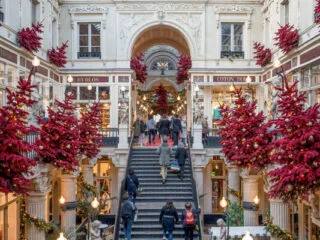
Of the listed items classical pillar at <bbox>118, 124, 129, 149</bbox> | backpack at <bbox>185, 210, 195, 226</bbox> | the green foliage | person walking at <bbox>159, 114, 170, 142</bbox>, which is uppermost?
person walking at <bbox>159, 114, 170, 142</bbox>

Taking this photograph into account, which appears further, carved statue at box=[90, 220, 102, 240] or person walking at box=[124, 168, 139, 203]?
person walking at box=[124, 168, 139, 203]

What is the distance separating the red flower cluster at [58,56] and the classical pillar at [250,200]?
39.2ft

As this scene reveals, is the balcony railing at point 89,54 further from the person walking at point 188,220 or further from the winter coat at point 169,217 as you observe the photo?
the person walking at point 188,220

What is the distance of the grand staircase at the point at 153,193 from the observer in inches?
626

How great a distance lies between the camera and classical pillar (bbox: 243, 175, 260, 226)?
58.7 feet

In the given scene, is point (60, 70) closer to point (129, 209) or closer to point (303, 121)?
point (129, 209)

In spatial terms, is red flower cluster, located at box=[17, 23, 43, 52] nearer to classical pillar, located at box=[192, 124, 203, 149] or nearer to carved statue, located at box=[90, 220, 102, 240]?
classical pillar, located at box=[192, 124, 203, 149]

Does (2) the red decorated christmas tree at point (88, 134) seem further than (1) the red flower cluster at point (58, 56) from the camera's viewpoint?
No

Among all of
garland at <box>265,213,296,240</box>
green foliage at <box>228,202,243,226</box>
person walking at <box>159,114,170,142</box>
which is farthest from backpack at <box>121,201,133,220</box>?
person walking at <box>159,114,170,142</box>

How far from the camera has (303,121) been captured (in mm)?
9586

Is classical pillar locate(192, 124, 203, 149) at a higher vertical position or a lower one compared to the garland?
higher

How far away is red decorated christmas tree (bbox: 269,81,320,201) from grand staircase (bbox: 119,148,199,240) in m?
6.30

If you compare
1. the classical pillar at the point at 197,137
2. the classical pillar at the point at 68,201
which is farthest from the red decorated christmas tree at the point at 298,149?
the classical pillar at the point at 197,137

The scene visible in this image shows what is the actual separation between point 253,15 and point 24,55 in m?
13.8
